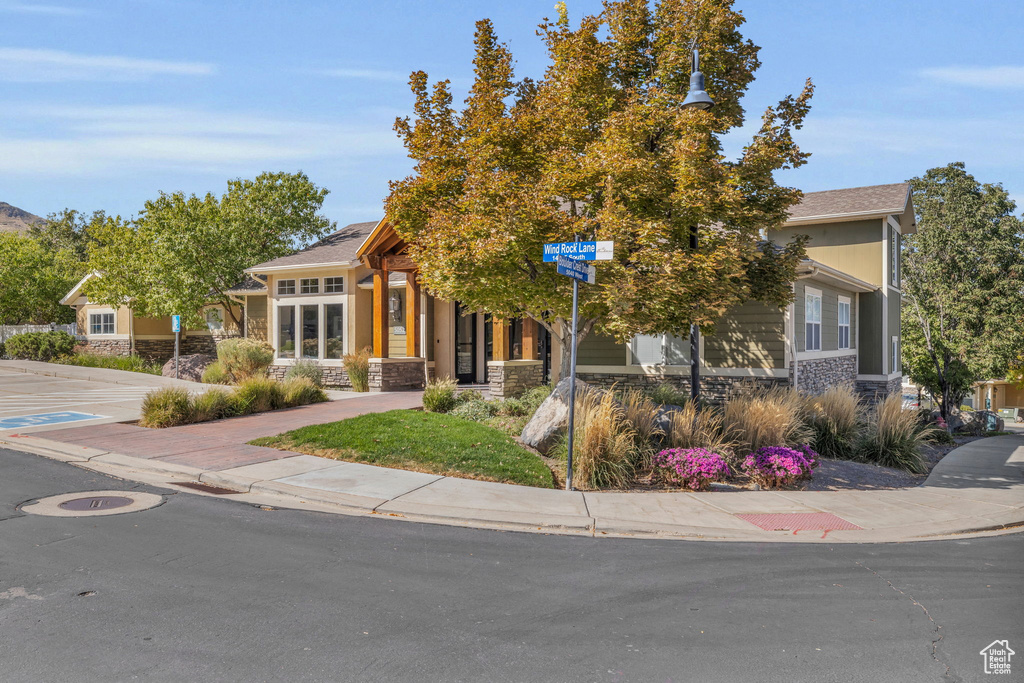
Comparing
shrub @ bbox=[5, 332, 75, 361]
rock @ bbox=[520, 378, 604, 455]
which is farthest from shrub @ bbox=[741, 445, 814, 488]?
shrub @ bbox=[5, 332, 75, 361]

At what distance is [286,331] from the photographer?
22.8 metres

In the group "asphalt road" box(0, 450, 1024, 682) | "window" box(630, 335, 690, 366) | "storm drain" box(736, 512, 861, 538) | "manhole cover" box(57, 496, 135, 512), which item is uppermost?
"window" box(630, 335, 690, 366)

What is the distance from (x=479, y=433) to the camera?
11734mm

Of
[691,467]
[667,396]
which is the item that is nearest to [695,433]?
[691,467]

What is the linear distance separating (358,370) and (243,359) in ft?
13.6

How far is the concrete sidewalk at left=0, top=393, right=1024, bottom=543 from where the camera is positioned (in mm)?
7504

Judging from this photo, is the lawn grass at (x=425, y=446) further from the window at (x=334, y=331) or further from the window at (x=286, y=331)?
the window at (x=286, y=331)

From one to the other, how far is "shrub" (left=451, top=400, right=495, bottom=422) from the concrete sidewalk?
3945mm

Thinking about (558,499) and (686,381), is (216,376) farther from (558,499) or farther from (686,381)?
(558,499)

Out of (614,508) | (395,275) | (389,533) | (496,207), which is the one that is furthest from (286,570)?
(395,275)

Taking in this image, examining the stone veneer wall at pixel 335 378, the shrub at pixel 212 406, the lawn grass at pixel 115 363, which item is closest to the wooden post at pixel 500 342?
the stone veneer wall at pixel 335 378

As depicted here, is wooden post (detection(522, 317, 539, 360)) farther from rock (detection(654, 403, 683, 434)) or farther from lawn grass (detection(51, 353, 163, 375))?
lawn grass (detection(51, 353, 163, 375))

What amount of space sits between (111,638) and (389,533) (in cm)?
289

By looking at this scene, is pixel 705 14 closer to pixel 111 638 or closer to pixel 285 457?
pixel 285 457
